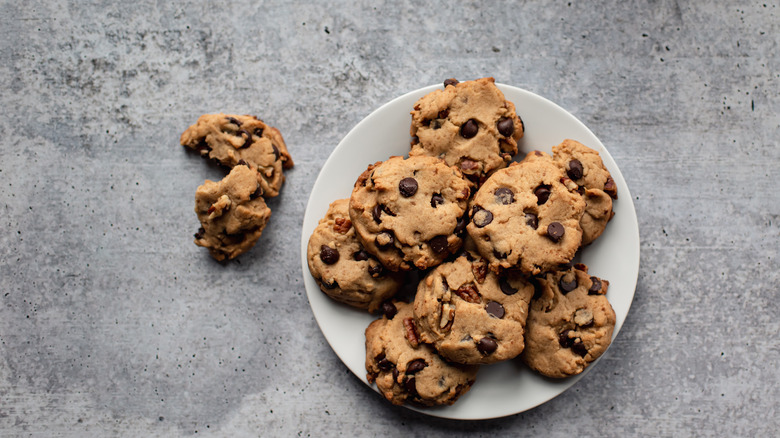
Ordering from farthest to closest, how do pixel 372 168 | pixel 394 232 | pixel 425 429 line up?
1. pixel 425 429
2. pixel 372 168
3. pixel 394 232

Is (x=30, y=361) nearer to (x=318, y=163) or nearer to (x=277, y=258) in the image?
(x=277, y=258)

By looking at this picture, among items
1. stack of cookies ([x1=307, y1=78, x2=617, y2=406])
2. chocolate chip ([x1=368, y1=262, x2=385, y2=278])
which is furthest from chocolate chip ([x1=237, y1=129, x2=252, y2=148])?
chocolate chip ([x1=368, y1=262, x2=385, y2=278])

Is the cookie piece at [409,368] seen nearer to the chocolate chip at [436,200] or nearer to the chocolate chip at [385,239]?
the chocolate chip at [385,239]

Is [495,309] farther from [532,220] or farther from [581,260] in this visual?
[581,260]

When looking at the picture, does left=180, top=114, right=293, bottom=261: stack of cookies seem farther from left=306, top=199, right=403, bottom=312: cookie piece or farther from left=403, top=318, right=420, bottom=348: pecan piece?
left=403, top=318, right=420, bottom=348: pecan piece


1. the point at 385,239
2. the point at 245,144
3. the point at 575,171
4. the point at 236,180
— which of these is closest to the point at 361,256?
the point at 385,239

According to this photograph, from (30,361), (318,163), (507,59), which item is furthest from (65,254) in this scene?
(507,59)
